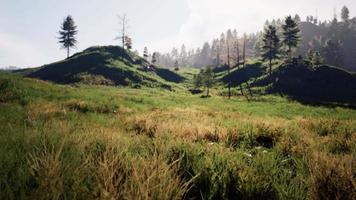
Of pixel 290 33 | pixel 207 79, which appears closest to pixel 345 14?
pixel 290 33

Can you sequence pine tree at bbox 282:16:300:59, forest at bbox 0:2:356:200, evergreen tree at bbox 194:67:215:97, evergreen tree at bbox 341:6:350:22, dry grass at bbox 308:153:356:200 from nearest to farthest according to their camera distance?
forest at bbox 0:2:356:200 < dry grass at bbox 308:153:356:200 < evergreen tree at bbox 194:67:215:97 < pine tree at bbox 282:16:300:59 < evergreen tree at bbox 341:6:350:22

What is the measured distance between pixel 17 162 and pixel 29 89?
705 inches

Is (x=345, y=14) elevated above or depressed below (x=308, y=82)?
above

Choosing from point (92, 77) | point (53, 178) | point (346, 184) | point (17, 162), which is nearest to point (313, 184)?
point (346, 184)

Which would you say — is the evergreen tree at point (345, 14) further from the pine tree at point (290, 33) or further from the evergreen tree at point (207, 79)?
the evergreen tree at point (207, 79)

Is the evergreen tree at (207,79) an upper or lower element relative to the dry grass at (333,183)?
upper

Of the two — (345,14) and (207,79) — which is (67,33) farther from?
(345,14)

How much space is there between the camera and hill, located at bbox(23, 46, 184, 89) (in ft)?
201

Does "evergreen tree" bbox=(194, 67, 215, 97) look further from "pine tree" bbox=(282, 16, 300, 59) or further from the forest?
the forest

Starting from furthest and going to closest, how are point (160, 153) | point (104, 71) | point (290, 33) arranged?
point (290, 33), point (104, 71), point (160, 153)

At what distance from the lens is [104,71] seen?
6738 centimetres

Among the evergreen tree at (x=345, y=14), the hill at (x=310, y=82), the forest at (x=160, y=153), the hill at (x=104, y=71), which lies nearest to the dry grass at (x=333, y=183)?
the forest at (x=160, y=153)

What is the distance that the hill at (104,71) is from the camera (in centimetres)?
6130

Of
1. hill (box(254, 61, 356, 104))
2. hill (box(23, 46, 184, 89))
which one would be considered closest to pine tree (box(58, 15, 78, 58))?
hill (box(23, 46, 184, 89))
